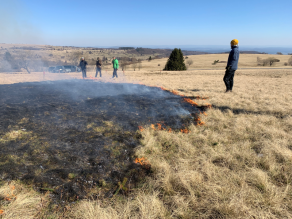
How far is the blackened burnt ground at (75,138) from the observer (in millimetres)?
2596

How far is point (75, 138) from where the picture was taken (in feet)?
12.5

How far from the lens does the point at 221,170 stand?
9.55 feet

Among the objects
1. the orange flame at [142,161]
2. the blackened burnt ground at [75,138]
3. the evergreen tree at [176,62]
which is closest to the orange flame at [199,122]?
the blackened burnt ground at [75,138]

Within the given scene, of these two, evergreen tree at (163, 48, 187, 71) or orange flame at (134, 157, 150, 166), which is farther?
evergreen tree at (163, 48, 187, 71)

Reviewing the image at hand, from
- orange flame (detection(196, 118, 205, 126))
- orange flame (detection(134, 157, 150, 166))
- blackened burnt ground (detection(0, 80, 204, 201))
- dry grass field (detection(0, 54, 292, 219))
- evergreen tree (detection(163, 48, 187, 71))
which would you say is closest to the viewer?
dry grass field (detection(0, 54, 292, 219))

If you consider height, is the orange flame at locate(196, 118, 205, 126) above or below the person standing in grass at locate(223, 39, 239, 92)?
below

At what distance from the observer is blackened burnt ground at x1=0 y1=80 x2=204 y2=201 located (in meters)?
2.60

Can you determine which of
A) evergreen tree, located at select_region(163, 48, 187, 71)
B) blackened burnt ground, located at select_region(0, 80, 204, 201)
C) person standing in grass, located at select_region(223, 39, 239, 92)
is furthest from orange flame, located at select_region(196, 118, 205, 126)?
evergreen tree, located at select_region(163, 48, 187, 71)

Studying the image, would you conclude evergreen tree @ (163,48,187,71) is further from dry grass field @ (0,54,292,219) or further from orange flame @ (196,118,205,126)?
dry grass field @ (0,54,292,219)

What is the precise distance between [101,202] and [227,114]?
16.6 feet

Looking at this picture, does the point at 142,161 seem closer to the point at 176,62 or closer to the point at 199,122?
the point at 199,122

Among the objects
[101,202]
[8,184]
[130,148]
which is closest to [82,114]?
[130,148]

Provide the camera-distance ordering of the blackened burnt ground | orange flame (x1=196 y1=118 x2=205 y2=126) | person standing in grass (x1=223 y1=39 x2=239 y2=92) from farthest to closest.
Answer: person standing in grass (x1=223 y1=39 x2=239 y2=92) < orange flame (x1=196 y1=118 x2=205 y2=126) < the blackened burnt ground

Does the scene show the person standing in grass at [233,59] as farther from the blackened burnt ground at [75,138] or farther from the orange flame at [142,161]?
the orange flame at [142,161]
